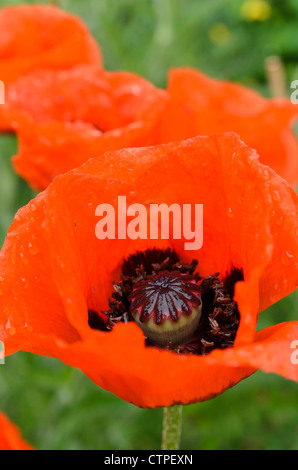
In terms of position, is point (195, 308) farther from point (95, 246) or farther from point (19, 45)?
point (19, 45)

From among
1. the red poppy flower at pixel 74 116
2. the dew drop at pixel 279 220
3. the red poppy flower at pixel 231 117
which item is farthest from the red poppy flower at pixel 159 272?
the red poppy flower at pixel 231 117

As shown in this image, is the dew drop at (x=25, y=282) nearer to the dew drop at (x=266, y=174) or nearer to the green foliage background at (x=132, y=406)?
the dew drop at (x=266, y=174)

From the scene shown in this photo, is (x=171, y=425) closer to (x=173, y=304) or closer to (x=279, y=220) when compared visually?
(x=173, y=304)

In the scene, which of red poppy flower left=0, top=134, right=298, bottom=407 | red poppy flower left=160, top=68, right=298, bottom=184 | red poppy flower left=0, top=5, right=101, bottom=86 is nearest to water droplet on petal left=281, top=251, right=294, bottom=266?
red poppy flower left=0, top=134, right=298, bottom=407

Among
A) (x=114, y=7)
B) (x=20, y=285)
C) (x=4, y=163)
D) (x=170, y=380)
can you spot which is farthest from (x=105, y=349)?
(x=114, y=7)

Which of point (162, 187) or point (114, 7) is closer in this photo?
point (162, 187)
